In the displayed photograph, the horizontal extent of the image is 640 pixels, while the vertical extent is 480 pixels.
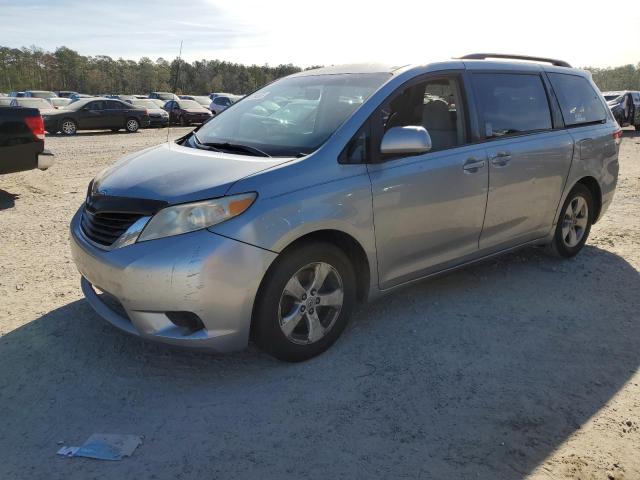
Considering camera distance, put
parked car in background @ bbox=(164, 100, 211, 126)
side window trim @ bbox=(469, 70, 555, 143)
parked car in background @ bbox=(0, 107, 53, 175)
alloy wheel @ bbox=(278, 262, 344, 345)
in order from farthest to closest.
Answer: parked car in background @ bbox=(164, 100, 211, 126) < parked car in background @ bbox=(0, 107, 53, 175) < side window trim @ bbox=(469, 70, 555, 143) < alloy wheel @ bbox=(278, 262, 344, 345)

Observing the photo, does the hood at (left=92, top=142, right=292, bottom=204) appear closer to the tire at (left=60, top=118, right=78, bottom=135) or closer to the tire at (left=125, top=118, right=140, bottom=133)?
the tire at (left=60, top=118, right=78, bottom=135)

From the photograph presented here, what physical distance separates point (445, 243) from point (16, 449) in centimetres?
295

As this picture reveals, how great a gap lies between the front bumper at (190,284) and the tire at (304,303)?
98 millimetres

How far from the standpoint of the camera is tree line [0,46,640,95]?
237 feet

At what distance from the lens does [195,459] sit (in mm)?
2549

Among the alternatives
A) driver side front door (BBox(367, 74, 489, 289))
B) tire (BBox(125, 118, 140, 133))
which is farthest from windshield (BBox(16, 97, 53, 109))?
driver side front door (BBox(367, 74, 489, 289))

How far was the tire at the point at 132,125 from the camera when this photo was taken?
23.7 meters

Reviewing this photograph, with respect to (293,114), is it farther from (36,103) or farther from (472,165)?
(36,103)

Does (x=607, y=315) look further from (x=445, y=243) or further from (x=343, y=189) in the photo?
(x=343, y=189)

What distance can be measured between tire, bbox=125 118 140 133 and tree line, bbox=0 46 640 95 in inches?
1867

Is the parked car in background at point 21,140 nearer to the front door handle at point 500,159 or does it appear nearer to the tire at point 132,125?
the front door handle at point 500,159

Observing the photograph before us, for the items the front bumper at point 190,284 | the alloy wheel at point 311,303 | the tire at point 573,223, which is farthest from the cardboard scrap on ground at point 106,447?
the tire at point 573,223

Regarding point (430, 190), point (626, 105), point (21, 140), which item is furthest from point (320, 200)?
point (626, 105)

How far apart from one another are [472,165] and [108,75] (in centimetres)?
8718
